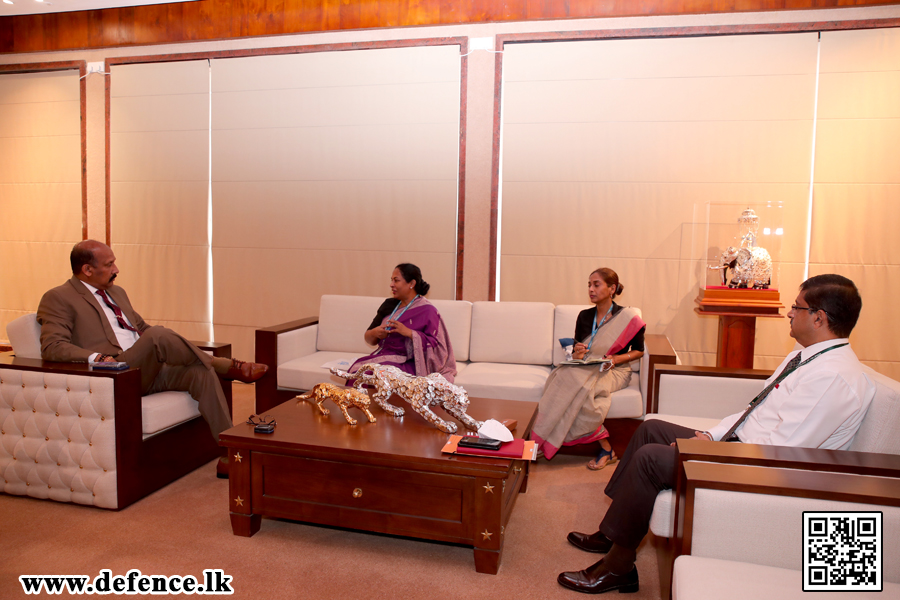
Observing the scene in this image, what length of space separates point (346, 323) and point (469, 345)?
87cm

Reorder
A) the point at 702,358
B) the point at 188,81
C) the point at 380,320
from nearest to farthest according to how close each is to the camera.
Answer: the point at 380,320, the point at 702,358, the point at 188,81

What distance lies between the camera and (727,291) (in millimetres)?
3912

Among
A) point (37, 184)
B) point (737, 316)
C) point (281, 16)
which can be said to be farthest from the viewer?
point (37, 184)

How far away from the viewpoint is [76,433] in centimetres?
266

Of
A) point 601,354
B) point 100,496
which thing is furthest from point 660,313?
point 100,496

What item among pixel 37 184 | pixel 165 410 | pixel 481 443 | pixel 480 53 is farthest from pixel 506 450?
pixel 37 184

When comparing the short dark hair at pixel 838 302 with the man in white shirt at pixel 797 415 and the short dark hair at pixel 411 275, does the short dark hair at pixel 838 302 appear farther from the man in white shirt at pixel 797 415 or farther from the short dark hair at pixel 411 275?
the short dark hair at pixel 411 275

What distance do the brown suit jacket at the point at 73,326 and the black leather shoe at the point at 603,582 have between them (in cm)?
233

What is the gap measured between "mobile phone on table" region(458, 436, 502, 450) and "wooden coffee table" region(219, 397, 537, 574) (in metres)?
0.05

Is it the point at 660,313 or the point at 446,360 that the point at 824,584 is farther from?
the point at 660,313

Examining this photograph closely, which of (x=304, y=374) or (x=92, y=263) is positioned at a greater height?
(x=92, y=263)

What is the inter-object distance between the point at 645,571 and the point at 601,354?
143 cm

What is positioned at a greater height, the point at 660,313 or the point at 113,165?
the point at 113,165

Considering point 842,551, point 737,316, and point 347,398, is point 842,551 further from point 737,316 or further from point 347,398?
point 737,316
